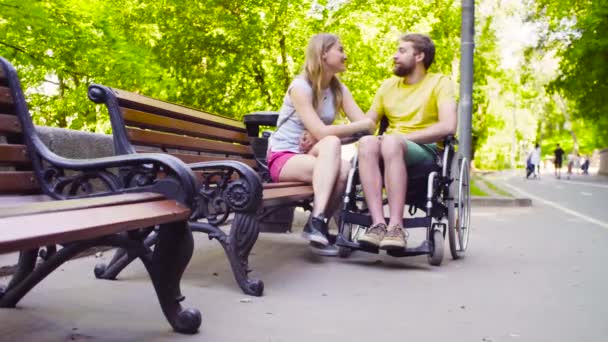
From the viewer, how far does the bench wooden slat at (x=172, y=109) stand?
4.20m

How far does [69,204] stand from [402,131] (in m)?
3.75

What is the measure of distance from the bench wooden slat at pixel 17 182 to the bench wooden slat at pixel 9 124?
→ 189 millimetres

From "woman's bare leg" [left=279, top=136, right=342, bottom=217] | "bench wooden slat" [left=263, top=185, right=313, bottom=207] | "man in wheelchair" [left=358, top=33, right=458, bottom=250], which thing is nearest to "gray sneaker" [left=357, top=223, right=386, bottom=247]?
"man in wheelchair" [left=358, top=33, right=458, bottom=250]

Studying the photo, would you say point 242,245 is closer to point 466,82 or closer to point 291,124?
point 291,124

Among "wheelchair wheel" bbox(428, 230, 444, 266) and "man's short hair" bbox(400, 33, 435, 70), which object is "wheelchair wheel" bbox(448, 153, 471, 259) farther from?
"man's short hair" bbox(400, 33, 435, 70)

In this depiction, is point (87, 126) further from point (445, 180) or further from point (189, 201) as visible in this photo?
point (189, 201)

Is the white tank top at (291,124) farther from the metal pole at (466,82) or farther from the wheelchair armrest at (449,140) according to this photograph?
the metal pole at (466,82)

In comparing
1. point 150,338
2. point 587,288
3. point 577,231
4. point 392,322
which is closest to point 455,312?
point 392,322

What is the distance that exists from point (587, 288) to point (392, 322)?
1.71 m

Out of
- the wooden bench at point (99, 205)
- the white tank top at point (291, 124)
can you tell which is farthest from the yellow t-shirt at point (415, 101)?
the wooden bench at point (99, 205)

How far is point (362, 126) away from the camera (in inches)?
218

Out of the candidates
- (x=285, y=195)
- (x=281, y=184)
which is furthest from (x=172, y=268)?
(x=281, y=184)

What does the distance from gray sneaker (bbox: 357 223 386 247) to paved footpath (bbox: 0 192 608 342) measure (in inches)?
7.7

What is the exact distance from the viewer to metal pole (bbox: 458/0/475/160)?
1038cm
